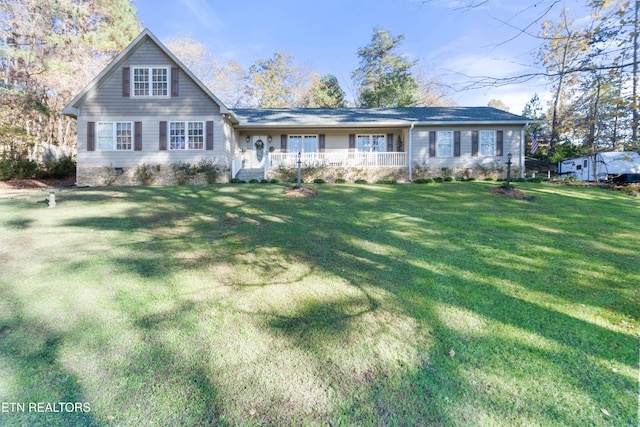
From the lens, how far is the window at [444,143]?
634 inches

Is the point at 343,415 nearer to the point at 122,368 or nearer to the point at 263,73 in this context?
the point at 122,368

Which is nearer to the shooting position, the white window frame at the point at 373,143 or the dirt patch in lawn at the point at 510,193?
the dirt patch in lawn at the point at 510,193

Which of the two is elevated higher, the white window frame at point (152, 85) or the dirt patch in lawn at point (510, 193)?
the white window frame at point (152, 85)

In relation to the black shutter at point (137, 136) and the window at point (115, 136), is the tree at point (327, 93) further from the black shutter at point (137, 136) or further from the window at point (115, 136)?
the window at point (115, 136)

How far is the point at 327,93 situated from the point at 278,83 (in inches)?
210

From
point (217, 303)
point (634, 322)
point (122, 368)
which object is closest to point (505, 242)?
point (634, 322)

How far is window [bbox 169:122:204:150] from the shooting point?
14234mm

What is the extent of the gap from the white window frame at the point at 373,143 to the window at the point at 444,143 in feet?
9.42

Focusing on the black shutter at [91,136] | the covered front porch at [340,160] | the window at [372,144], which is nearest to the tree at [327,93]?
the window at [372,144]

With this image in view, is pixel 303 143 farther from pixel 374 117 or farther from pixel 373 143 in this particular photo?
pixel 374 117

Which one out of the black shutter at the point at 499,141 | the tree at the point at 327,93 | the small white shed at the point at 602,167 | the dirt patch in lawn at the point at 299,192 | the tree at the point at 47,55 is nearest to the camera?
the dirt patch in lawn at the point at 299,192

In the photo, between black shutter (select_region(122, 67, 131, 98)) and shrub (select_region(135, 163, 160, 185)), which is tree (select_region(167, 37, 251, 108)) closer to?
black shutter (select_region(122, 67, 131, 98))

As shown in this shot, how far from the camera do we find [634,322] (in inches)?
122

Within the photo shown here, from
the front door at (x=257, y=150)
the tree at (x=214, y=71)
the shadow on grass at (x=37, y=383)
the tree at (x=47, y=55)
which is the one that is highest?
the tree at (x=214, y=71)
